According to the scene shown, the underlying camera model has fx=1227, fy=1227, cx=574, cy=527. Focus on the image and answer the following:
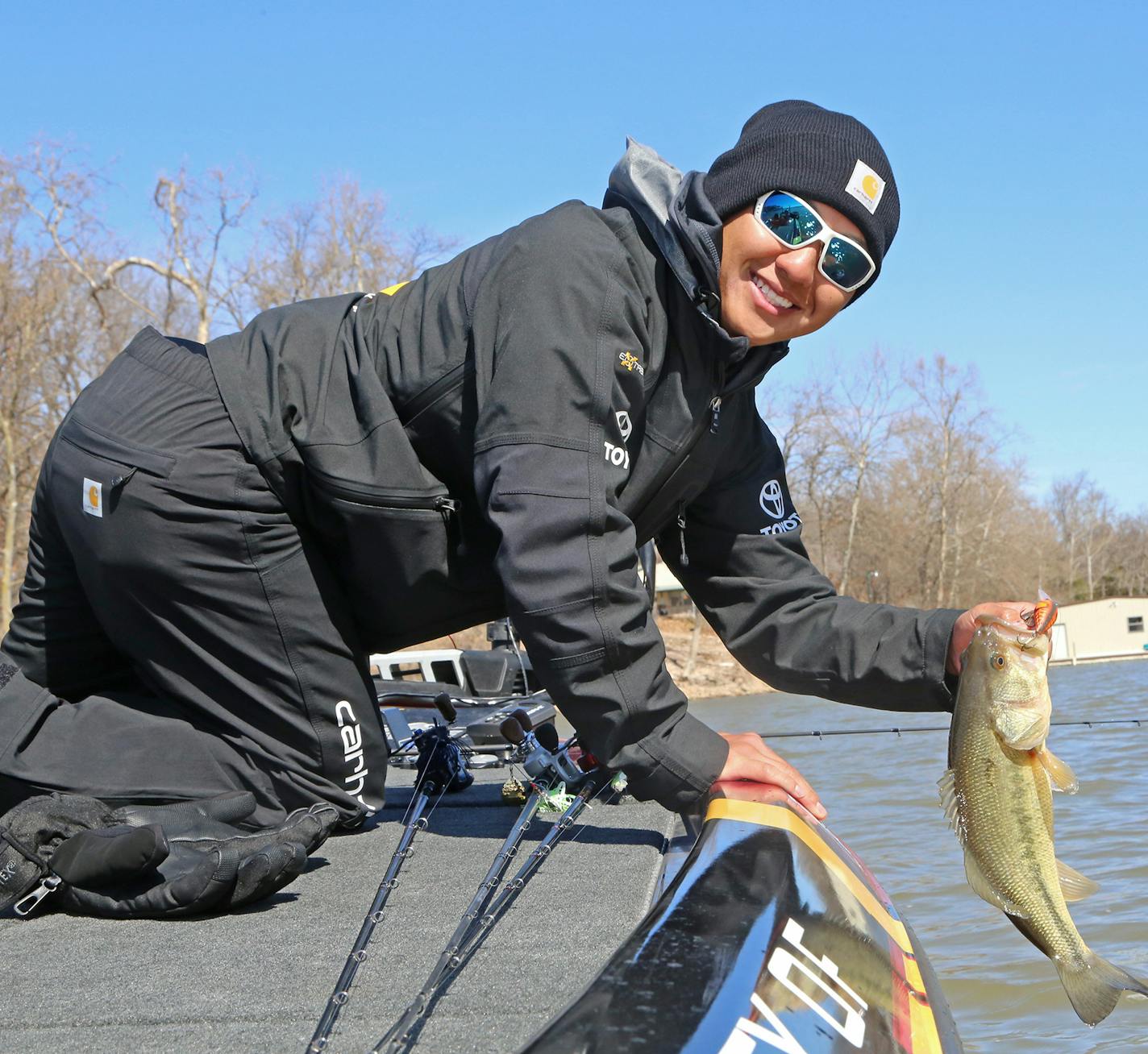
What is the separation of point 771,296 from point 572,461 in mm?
744

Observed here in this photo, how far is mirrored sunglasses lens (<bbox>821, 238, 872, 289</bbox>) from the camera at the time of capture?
2.89 m

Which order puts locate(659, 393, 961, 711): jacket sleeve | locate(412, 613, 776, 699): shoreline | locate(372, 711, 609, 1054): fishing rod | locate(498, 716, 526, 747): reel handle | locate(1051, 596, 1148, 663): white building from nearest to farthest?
locate(372, 711, 609, 1054): fishing rod
locate(659, 393, 961, 711): jacket sleeve
locate(498, 716, 526, 747): reel handle
locate(412, 613, 776, 699): shoreline
locate(1051, 596, 1148, 663): white building

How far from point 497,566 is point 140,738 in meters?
1.17

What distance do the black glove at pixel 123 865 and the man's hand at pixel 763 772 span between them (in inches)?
39.9

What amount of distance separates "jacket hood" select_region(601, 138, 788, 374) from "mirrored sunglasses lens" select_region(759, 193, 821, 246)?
5.0 inches

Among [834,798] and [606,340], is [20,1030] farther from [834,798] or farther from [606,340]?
[834,798]

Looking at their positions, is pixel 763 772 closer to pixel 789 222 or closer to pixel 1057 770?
pixel 1057 770

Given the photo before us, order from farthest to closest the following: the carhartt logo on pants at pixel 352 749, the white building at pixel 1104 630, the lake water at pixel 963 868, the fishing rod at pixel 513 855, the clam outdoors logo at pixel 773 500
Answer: the white building at pixel 1104 630 → the lake water at pixel 963 868 → the clam outdoors logo at pixel 773 500 → the carhartt logo on pants at pixel 352 749 → the fishing rod at pixel 513 855

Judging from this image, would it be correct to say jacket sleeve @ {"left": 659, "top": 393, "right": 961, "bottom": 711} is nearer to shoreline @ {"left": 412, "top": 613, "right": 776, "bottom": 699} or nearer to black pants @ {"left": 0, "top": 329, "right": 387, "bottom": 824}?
black pants @ {"left": 0, "top": 329, "right": 387, "bottom": 824}

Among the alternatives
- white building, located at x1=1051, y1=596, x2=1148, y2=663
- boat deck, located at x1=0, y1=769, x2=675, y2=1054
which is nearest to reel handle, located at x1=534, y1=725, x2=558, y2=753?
boat deck, located at x1=0, y1=769, x2=675, y2=1054

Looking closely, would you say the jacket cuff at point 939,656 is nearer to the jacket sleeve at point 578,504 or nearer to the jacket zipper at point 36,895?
the jacket sleeve at point 578,504

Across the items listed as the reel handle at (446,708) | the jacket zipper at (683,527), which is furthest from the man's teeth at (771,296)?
the reel handle at (446,708)

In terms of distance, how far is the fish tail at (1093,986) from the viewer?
95.7 inches

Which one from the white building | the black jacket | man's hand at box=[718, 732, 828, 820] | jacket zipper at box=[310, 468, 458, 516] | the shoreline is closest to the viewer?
the black jacket
